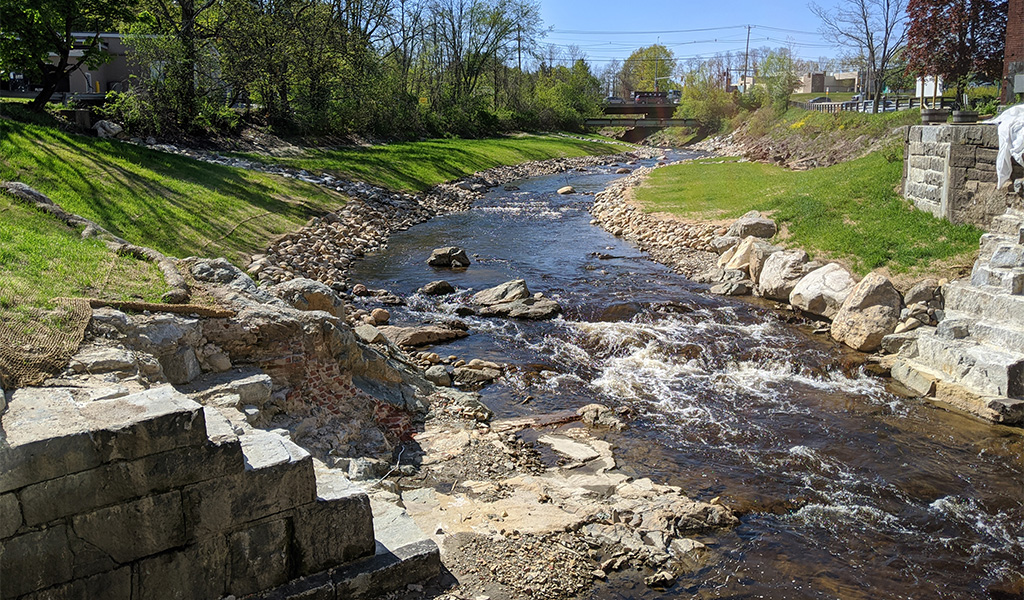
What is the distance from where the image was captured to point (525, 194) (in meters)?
35.3

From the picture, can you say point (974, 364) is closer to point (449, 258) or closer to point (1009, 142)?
point (1009, 142)

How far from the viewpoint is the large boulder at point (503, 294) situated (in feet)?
52.6

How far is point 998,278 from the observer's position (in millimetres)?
12289

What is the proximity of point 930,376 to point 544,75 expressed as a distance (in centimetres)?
7769

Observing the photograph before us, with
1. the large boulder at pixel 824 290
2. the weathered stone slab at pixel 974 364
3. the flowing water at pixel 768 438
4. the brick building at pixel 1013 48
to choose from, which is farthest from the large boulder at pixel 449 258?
the brick building at pixel 1013 48

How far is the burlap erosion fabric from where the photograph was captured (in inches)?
243

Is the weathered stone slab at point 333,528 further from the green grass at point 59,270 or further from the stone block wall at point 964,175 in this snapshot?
the stone block wall at point 964,175

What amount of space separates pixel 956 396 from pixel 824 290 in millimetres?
4412

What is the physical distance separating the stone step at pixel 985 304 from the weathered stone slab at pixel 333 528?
33.9 ft

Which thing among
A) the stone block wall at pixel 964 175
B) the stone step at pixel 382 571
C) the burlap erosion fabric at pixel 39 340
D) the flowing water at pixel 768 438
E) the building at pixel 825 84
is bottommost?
the flowing water at pixel 768 438

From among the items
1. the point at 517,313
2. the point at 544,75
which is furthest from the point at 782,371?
the point at 544,75

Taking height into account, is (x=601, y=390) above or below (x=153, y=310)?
below

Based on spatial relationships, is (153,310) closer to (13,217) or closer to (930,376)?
(13,217)

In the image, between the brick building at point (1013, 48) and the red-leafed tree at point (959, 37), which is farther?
the red-leafed tree at point (959, 37)
